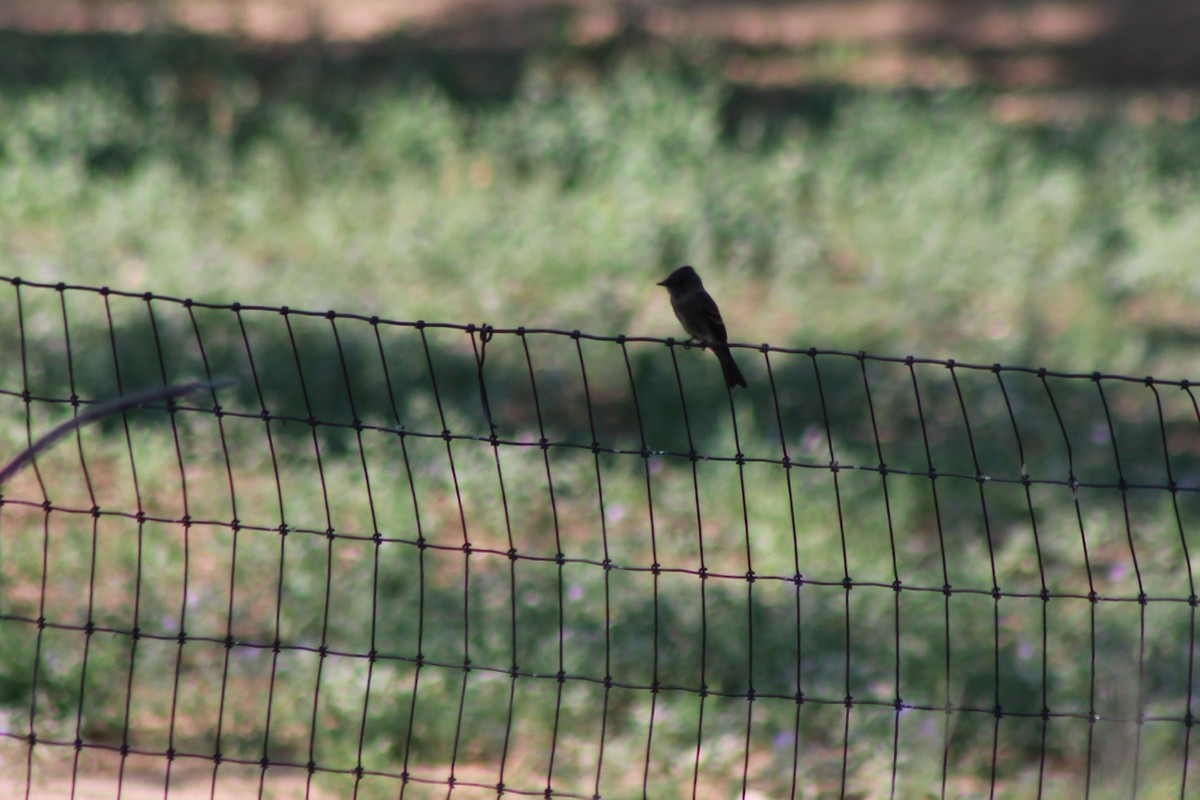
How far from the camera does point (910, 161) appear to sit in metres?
11.0

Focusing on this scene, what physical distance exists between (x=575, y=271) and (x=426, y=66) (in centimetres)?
580

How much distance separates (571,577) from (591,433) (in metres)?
0.70

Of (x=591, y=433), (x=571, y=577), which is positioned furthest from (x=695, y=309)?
(x=571, y=577)

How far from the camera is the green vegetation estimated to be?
464cm

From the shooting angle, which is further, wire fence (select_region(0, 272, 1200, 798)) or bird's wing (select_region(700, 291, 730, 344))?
bird's wing (select_region(700, 291, 730, 344))

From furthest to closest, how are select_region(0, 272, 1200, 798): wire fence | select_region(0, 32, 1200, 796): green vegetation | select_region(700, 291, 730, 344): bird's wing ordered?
select_region(700, 291, 730, 344): bird's wing
select_region(0, 32, 1200, 796): green vegetation
select_region(0, 272, 1200, 798): wire fence

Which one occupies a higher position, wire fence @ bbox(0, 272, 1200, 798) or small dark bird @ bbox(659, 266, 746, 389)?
small dark bird @ bbox(659, 266, 746, 389)

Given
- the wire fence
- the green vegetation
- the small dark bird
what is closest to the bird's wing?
the small dark bird

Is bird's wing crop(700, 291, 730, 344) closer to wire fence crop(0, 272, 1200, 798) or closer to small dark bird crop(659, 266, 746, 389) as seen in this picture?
small dark bird crop(659, 266, 746, 389)

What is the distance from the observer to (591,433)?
5934 millimetres

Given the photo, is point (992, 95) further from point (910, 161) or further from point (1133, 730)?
point (1133, 730)

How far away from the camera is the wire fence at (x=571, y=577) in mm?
3943

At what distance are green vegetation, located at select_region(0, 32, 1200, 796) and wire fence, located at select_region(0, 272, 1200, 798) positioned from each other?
0.02 meters

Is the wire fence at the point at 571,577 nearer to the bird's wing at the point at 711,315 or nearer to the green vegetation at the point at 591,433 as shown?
the green vegetation at the point at 591,433
